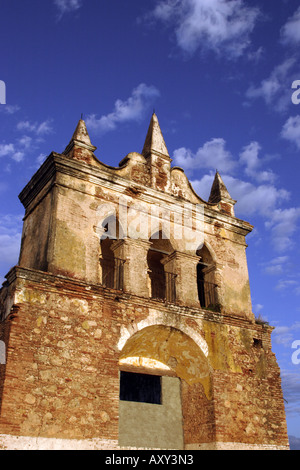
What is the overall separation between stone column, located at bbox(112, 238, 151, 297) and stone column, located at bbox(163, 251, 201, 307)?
39.6 inches

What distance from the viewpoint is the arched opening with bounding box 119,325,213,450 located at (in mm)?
11328

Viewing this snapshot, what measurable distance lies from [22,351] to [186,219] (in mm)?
6044

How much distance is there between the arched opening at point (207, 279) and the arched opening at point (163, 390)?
1.57 meters

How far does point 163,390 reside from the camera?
39.7 feet

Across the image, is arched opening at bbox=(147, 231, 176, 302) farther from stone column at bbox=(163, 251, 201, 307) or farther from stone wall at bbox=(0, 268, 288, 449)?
stone wall at bbox=(0, 268, 288, 449)

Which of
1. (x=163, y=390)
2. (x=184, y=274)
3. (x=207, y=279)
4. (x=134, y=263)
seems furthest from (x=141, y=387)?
(x=207, y=279)

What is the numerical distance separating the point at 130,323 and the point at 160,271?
4.28 m

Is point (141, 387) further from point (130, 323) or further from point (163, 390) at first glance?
point (130, 323)

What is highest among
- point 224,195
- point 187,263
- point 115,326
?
point 224,195

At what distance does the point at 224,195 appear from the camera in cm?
1472

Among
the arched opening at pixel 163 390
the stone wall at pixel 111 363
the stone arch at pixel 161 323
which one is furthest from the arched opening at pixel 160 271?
the arched opening at pixel 163 390
